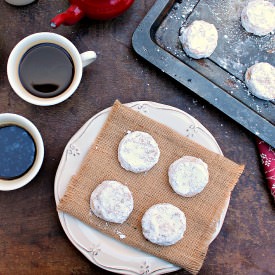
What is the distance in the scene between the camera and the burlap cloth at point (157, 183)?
2.79 ft

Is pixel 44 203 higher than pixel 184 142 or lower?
lower

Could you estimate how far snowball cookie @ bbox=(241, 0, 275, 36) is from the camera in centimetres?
93

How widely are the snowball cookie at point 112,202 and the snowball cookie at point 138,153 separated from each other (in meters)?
0.05

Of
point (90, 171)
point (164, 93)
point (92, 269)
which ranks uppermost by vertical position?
point (164, 93)

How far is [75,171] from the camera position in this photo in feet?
2.82

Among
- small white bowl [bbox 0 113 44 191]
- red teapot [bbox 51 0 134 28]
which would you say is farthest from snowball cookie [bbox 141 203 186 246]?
red teapot [bbox 51 0 134 28]

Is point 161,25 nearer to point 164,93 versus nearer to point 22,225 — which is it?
point 164,93

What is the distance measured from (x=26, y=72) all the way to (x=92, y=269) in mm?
408

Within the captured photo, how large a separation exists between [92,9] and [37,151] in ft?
0.94

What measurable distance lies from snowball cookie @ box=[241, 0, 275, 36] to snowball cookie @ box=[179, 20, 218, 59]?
0.25 ft

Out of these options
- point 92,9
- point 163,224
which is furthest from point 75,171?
point 92,9

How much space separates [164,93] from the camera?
0.93m

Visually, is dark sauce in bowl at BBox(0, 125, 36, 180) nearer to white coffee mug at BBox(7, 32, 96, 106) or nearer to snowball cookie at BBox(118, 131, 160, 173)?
white coffee mug at BBox(7, 32, 96, 106)

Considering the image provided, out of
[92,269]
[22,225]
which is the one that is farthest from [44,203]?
[92,269]
